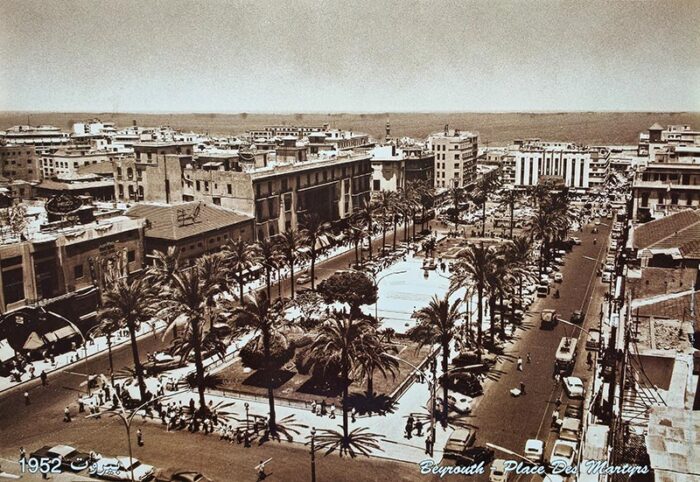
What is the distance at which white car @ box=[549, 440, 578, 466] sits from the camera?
4281 centimetres

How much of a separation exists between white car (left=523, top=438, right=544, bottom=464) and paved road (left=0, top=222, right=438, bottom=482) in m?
8.03

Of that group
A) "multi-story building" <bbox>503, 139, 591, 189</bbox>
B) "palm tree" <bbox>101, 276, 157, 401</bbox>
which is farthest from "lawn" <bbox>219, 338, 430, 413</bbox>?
"multi-story building" <bbox>503, 139, 591, 189</bbox>

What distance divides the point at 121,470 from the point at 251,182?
216ft

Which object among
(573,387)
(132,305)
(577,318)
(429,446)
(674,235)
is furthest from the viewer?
(577,318)

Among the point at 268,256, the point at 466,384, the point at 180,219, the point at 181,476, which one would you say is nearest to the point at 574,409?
the point at 466,384

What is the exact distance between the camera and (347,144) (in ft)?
624

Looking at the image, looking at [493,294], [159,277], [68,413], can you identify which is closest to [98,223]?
[159,277]

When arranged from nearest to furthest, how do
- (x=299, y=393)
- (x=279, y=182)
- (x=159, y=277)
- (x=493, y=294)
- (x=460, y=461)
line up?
(x=460, y=461), (x=299, y=393), (x=493, y=294), (x=159, y=277), (x=279, y=182)

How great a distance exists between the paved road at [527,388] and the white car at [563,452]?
2.44 meters

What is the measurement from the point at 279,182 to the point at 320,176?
16254 mm

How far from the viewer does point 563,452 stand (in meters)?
43.7

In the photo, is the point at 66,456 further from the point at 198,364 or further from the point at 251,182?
the point at 251,182

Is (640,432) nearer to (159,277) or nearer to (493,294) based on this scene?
(493,294)

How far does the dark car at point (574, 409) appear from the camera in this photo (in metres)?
50.5
